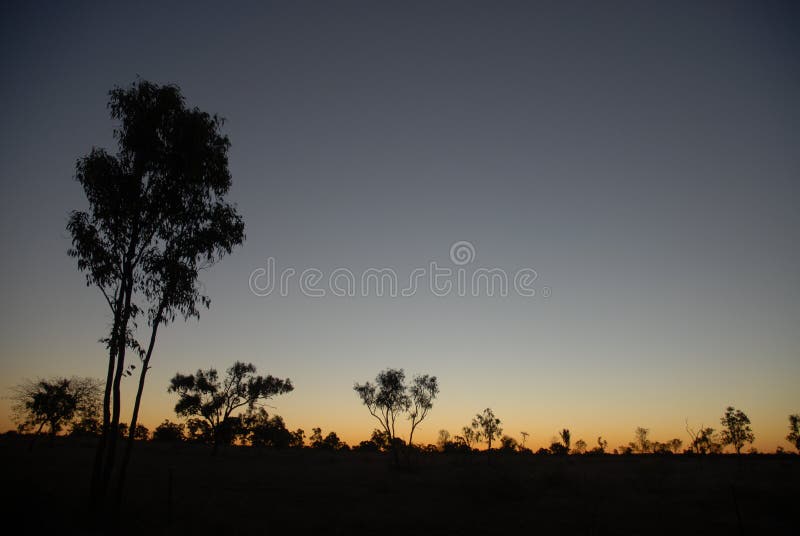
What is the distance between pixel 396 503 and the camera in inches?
1033

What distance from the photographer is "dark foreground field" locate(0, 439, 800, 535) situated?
60.2 feet

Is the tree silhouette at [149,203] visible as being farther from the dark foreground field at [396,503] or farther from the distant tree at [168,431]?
the distant tree at [168,431]

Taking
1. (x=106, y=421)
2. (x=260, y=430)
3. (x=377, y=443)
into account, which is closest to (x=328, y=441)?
(x=377, y=443)

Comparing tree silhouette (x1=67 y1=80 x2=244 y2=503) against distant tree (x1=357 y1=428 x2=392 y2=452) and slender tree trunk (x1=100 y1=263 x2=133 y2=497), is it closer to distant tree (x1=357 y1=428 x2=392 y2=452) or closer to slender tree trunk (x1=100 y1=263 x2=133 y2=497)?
slender tree trunk (x1=100 y1=263 x2=133 y2=497)

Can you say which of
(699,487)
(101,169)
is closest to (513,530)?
(699,487)

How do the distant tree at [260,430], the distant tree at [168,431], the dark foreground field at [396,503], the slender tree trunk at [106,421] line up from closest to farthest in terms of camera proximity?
the slender tree trunk at [106,421]
the dark foreground field at [396,503]
the distant tree at [260,430]
the distant tree at [168,431]

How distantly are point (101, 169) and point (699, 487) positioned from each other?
43586 mm

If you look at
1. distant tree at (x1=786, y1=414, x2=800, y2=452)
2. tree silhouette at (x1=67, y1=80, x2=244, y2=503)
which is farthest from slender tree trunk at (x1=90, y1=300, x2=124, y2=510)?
distant tree at (x1=786, y1=414, x2=800, y2=452)

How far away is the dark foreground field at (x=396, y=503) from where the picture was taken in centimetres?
1834

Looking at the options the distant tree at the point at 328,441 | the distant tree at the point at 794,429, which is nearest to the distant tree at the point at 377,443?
the distant tree at the point at 328,441

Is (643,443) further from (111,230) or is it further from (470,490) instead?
(111,230)

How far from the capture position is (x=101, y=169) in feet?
63.3

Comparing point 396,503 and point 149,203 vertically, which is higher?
point 149,203

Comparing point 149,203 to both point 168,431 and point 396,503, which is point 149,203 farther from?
point 168,431
